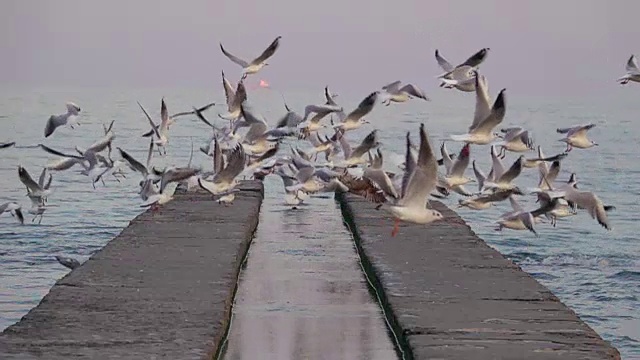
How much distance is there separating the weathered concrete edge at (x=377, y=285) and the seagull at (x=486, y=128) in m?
1.13

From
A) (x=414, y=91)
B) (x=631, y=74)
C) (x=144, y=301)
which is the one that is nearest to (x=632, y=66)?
(x=631, y=74)

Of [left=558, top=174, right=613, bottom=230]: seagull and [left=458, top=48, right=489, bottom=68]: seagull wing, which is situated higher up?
[left=458, top=48, right=489, bottom=68]: seagull wing

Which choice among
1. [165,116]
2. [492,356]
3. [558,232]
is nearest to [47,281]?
[165,116]

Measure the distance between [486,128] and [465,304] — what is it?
12.9 ft

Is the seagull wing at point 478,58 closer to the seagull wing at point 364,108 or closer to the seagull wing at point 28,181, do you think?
the seagull wing at point 364,108

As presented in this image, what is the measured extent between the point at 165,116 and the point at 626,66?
5.07m

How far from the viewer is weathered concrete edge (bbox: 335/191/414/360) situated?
21.1 ft

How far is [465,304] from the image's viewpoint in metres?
7.19

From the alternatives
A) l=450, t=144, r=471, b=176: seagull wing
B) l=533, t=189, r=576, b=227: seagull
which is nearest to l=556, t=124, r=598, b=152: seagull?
l=533, t=189, r=576, b=227: seagull

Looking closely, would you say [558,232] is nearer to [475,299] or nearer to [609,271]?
[609,271]

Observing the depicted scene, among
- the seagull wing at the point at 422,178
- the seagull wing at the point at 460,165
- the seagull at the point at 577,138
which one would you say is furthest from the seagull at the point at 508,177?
the seagull wing at the point at 422,178

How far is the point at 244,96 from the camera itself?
14.6 meters

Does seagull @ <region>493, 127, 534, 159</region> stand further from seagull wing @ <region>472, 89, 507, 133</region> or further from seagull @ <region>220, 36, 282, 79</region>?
seagull @ <region>220, 36, 282, 79</region>

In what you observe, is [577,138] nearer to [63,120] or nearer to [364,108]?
[364,108]
